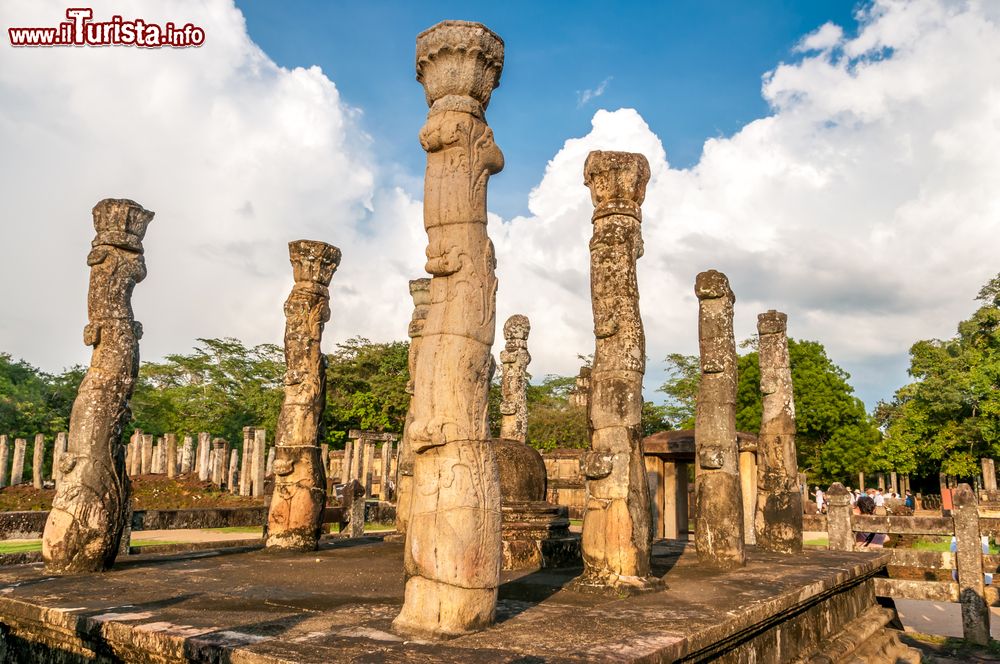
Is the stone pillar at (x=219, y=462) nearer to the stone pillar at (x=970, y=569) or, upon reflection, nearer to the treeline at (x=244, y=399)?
the treeline at (x=244, y=399)

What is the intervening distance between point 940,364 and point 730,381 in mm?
32815

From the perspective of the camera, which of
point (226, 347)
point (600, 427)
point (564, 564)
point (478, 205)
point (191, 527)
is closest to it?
point (478, 205)

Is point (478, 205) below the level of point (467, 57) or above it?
below

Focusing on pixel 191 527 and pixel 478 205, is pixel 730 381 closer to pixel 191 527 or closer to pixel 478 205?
pixel 478 205

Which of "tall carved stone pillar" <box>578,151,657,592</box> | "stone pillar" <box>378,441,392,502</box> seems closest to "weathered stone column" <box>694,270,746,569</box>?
"tall carved stone pillar" <box>578,151,657,592</box>

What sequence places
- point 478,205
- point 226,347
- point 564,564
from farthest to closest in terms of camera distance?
point 226,347 → point 564,564 → point 478,205

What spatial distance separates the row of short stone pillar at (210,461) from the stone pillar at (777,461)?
54.8 feet

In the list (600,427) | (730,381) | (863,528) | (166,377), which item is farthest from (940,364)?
(166,377)

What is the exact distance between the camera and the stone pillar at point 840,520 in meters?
11.3

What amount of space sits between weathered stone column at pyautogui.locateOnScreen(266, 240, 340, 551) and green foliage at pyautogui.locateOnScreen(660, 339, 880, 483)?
3002cm

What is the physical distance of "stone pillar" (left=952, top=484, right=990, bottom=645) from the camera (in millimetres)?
9703

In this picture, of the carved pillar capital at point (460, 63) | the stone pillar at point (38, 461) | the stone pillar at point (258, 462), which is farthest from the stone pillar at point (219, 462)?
the carved pillar capital at point (460, 63)

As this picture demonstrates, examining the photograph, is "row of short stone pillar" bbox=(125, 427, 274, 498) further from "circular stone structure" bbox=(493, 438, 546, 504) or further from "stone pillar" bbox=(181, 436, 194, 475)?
"circular stone structure" bbox=(493, 438, 546, 504)

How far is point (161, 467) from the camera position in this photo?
3031cm
